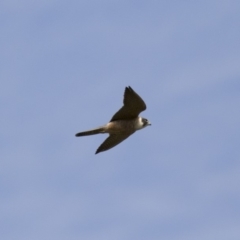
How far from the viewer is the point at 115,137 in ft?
93.7

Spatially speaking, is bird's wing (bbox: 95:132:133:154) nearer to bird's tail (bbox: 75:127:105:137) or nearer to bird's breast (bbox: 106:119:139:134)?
bird's breast (bbox: 106:119:139:134)

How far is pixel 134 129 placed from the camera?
28188 mm

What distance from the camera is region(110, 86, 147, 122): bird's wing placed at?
1051 inches

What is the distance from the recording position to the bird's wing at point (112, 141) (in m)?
28.5

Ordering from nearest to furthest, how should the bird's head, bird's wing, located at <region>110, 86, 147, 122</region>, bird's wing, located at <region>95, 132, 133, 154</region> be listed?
bird's wing, located at <region>110, 86, 147, 122</region> → the bird's head → bird's wing, located at <region>95, 132, 133, 154</region>

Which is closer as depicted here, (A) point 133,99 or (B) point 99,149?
(A) point 133,99

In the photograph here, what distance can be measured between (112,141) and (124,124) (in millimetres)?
830

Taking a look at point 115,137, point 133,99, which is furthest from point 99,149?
point 133,99

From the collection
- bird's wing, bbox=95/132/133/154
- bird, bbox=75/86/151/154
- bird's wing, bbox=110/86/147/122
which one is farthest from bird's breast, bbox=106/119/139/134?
bird's wing, bbox=95/132/133/154

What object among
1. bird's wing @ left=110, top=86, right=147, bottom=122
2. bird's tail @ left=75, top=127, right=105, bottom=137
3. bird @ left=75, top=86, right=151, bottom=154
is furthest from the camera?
bird's tail @ left=75, top=127, right=105, bottom=137

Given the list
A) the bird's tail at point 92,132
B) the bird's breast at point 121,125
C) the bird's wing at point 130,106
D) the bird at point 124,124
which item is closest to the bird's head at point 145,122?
the bird at point 124,124

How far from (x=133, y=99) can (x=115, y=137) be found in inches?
75.9

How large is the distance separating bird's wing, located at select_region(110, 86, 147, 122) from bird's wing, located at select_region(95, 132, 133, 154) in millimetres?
606

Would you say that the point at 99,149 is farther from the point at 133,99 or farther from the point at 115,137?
the point at 133,99
